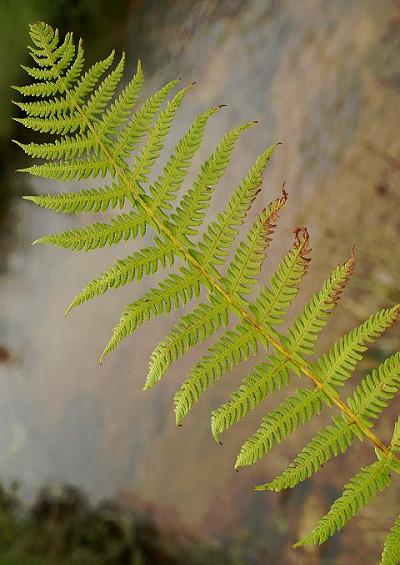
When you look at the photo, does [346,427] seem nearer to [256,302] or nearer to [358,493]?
[358,493]

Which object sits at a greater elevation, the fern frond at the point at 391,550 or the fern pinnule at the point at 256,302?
the fern pinnule at the point at 256,302

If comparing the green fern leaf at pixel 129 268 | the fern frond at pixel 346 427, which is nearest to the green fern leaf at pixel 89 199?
the green fern leaf at pixel 129 268

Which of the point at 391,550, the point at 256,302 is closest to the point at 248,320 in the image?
the point at 256,302

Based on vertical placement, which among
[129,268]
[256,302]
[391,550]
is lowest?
[391,550]

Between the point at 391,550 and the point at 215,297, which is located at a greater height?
the point at 215,297

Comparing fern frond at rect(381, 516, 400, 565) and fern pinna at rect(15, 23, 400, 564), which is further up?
fern pinna at rect(15, 23, 400, 564)

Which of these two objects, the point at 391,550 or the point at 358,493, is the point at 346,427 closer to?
the point at 358,493

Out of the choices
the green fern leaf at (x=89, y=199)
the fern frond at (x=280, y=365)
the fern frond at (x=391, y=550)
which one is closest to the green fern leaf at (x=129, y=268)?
the green fern leaf at (x=89, y=199)

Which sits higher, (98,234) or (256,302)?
(256,302)

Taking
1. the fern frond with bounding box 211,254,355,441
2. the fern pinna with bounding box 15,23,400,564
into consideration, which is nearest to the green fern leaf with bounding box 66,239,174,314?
the fern pinna with bounding box 15,23,400,564

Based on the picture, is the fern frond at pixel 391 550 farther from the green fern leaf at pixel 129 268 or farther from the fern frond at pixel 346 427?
the green fern leaf at pixel 129 268

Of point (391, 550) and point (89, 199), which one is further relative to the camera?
point (89, 199)

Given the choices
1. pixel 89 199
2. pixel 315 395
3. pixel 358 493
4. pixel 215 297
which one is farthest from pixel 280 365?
pixel 89 199

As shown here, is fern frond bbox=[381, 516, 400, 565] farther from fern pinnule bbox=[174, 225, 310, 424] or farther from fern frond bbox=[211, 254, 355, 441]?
fern pinnule bbox=[174, 225, 310, 424]
